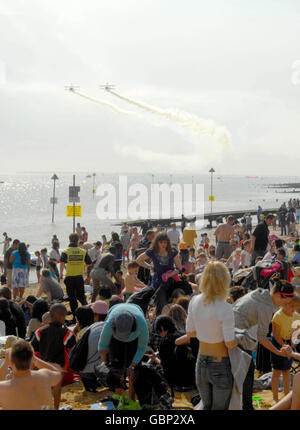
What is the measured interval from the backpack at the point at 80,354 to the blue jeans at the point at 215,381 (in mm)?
2139

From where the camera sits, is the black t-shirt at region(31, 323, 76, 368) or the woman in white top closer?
the woman in white top

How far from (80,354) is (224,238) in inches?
309

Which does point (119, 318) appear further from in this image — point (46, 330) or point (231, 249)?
point (231, 249)

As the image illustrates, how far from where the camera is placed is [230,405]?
437 centimetres

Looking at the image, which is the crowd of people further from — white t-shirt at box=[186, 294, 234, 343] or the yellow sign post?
the yellow sign post

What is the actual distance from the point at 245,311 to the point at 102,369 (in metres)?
1.61

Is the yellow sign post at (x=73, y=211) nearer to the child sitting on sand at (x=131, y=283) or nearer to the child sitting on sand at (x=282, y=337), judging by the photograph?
the child sitting on sand at (x=131, y=283)

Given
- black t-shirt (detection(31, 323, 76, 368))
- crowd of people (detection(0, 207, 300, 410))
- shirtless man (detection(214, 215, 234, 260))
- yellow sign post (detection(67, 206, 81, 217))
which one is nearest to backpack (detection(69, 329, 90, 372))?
crowd of people (detection(0, 207, 300, 410))

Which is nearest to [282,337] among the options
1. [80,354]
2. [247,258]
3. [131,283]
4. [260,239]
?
[80,354]

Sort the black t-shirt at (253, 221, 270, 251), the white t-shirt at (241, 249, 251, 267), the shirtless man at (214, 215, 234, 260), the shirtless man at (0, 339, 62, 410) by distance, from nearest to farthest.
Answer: the shirtless man at (0, 339, 62, 410)
the black t-shirt at (253, 221, 270, 251)
the white t-shirt at (241, 249, 251, 267)
the shirtless man at (214, 215, 234, 260)

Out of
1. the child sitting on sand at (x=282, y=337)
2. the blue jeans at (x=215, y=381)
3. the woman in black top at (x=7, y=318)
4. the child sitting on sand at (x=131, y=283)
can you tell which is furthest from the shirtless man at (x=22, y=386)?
the child sitting on sand at (x=131, y=283)

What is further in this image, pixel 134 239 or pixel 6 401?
pixel 134 239

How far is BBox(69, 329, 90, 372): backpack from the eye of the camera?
623 centimetres
